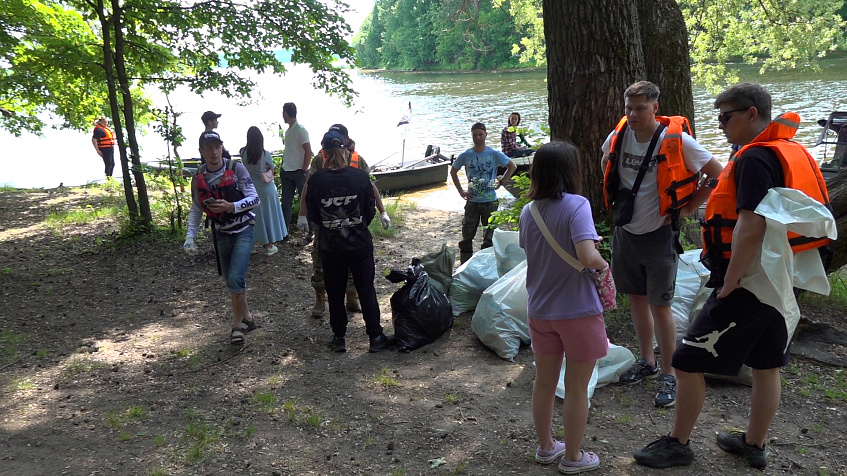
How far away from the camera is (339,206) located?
4629 millimetres

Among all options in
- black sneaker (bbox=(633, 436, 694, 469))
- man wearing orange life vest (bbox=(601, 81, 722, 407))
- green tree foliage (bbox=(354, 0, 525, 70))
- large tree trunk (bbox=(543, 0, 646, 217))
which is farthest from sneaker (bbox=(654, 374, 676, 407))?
green tree foliage (bbox=(354, 0, 525, 70))

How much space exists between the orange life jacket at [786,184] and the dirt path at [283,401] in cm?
109

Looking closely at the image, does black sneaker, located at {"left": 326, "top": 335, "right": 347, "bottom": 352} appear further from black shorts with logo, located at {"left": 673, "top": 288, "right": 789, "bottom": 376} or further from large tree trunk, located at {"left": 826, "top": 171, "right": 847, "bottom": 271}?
large tree trunk, located at {"left": 826, "top": 171, "right": 847, "bottom": 271}

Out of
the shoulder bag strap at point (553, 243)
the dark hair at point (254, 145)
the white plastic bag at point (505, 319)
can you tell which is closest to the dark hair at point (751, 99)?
the shoulder bag strap at point (553, 243)

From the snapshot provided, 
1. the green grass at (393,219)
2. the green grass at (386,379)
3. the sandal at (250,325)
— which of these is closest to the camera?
the green grass at (386,379)

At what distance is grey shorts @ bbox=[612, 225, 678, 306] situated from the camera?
370 centimetres

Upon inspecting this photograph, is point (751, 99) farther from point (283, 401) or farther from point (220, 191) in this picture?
point (220, 191)

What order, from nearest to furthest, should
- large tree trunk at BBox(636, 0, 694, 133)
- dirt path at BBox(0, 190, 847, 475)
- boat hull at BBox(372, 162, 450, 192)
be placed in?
dirt path at BBox(0, 190, 847, 475) → large tree trunk at BBox(636, 0, 694, 133) → boat hull at BBox(372, 162, 450, 192)

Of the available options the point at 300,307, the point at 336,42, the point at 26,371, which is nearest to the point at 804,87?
the point at 336,42

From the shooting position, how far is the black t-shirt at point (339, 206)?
4605mm

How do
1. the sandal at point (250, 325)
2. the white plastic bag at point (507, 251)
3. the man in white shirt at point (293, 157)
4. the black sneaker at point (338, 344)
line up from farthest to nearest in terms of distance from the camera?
the man in white shirt at point (293, 157)
the sandal at point (250, 325)
the white plastic bag at point (507, 251)
the black sneaker at point (338, 344)

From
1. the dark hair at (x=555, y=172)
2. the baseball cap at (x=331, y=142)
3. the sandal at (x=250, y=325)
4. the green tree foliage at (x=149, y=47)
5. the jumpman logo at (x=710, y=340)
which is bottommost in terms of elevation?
the sandal at (x=250, y=325)

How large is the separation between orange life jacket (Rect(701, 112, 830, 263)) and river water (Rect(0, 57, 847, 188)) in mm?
10089

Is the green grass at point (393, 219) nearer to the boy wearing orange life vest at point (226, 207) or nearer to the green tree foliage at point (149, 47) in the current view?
the green tree foliage at point (149, 47)
